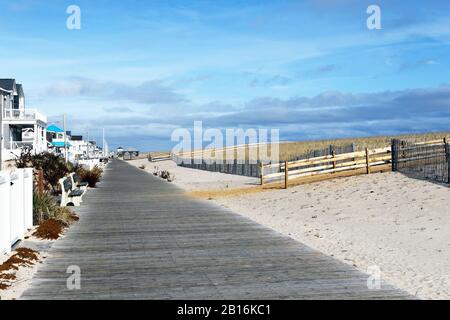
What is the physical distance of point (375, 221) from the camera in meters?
16.4

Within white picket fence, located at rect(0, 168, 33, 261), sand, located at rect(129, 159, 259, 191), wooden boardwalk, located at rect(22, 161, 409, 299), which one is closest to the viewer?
wooden boardwalk, located at rect(22, 161, 409, 299)

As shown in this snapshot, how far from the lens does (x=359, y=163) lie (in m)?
31.5

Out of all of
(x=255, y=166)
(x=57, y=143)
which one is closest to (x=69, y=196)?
(x=255, y=166)

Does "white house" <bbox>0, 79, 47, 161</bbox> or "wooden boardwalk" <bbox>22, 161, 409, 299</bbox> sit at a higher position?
"white house" <bbox>0, 79, 47, 161</bbox>

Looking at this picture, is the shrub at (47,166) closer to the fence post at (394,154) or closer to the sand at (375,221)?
the sand at (375,221)

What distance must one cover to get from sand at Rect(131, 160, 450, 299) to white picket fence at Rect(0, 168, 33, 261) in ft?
18.8

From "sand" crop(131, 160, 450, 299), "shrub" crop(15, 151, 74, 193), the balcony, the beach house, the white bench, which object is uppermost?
the balcony

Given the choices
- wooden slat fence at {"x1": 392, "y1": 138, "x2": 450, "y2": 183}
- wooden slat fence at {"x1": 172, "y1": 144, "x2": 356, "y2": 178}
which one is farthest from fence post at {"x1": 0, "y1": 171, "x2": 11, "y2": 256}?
wooden slat fence at {"x1": 172, "y1": 144, "x2": 356, "y2": 178}

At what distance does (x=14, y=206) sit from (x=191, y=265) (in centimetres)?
468

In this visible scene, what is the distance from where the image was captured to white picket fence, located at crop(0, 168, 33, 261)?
1084 cm

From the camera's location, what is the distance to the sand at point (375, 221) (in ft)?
31.4

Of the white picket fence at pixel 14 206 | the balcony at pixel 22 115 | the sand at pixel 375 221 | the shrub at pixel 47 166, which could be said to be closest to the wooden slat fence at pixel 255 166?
the sand at pixel 375 221

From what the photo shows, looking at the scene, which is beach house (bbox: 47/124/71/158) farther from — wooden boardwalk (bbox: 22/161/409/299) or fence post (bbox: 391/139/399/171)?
wooden boardwalk (bbox: 22/161/409/299)

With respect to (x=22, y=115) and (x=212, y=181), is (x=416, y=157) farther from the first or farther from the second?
(x=22, y=115)
